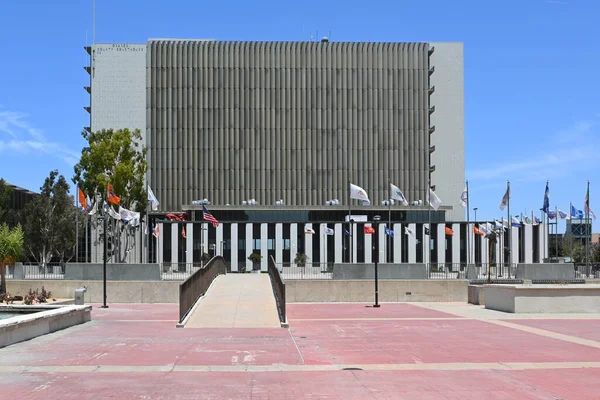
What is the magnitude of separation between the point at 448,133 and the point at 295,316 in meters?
75.5

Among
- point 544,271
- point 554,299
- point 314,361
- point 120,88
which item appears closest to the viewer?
point 314,361

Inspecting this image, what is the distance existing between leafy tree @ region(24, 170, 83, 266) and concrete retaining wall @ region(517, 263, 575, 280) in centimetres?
4941

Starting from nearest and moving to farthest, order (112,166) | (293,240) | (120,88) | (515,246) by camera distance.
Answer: (112,166)
(293,240)
(515,246)
(120,88)

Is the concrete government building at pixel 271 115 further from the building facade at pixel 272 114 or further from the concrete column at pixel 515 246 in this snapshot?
the concrete column at pixel 515 246

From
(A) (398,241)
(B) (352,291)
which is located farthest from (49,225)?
(B) (352,291)

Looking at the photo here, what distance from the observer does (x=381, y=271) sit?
44469 millimetres

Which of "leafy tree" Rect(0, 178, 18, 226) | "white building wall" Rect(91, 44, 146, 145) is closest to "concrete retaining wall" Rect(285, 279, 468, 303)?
"leafy tree" Rect(0, 178, 18, 226)

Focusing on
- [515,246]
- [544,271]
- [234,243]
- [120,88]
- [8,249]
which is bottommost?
[544,271]

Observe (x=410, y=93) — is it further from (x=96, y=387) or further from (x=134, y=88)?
(x=96, y=387)

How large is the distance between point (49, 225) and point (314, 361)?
6744cm

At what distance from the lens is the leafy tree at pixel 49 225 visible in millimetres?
79375

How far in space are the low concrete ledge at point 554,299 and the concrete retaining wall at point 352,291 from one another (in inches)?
414

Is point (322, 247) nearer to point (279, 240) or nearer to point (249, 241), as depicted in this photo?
point (279, 240)

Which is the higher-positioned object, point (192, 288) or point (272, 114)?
point (272, 114)
